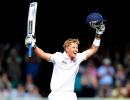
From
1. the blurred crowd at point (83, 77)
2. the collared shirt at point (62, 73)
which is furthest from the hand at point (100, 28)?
the blurred crowd at point (83, 77)

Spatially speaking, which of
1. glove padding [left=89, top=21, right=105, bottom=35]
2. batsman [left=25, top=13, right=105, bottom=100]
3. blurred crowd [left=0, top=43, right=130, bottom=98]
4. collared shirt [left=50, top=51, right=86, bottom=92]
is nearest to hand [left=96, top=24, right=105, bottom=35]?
glove padding [left=89, top=21, right=105, bottom=35]

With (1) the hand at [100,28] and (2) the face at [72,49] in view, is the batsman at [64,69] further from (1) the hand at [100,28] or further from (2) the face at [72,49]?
(1) the hand at [100,28]

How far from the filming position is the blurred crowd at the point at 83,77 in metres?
19.6

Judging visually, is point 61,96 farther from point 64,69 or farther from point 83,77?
point 83,77

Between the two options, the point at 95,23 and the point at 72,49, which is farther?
the point at 95,23

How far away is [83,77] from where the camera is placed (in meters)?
20.0

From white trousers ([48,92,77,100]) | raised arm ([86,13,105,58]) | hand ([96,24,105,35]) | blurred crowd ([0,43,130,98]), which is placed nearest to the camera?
white trousers ([48,92,77,100])

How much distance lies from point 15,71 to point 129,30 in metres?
4.58

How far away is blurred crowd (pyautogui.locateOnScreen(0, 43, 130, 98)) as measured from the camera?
771 inches

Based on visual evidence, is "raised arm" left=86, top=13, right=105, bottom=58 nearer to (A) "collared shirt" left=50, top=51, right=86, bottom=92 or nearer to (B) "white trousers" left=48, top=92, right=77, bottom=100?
(A) "collared shirt" left=50, top=51, right=86, bottom=92

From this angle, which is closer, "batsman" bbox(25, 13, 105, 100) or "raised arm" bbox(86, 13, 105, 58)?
"batsman" bbox(25, 13, 105, 100)

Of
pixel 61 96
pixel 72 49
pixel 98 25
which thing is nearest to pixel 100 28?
pixel 98 25

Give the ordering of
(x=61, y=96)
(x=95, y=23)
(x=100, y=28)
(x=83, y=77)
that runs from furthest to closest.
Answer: (x=83, y=77) → (x=100, y=28) → (x=95, y=23) → (x=61, y=96)

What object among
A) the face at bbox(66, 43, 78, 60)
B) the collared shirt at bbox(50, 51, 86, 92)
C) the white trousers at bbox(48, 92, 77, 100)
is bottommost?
the white trousers at bbox(48, 92, 77, 100)
